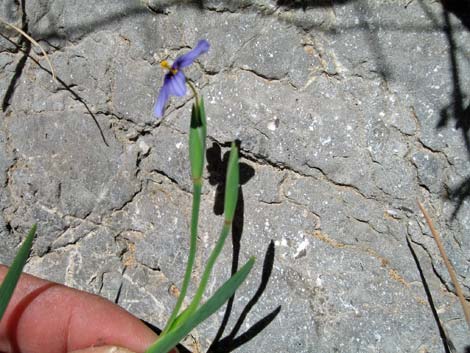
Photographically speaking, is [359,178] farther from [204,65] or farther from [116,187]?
[116,187]

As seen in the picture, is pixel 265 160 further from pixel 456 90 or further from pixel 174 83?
pixel 456 90

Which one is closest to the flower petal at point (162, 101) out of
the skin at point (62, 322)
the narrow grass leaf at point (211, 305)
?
the narrow grass leaf at point (211, 305)

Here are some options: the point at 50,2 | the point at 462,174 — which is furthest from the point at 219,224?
the point at 50,2

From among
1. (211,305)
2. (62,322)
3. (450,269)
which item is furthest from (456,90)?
→ (62,322)

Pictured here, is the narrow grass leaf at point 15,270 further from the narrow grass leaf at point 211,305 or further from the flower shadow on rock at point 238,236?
the flower shadow on rock at point 238,236

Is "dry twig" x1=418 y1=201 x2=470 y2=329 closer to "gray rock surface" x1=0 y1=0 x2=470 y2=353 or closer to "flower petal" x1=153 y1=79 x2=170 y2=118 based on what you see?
"gray rock surface" x1=0 y1=0 x2=470 y2=353
